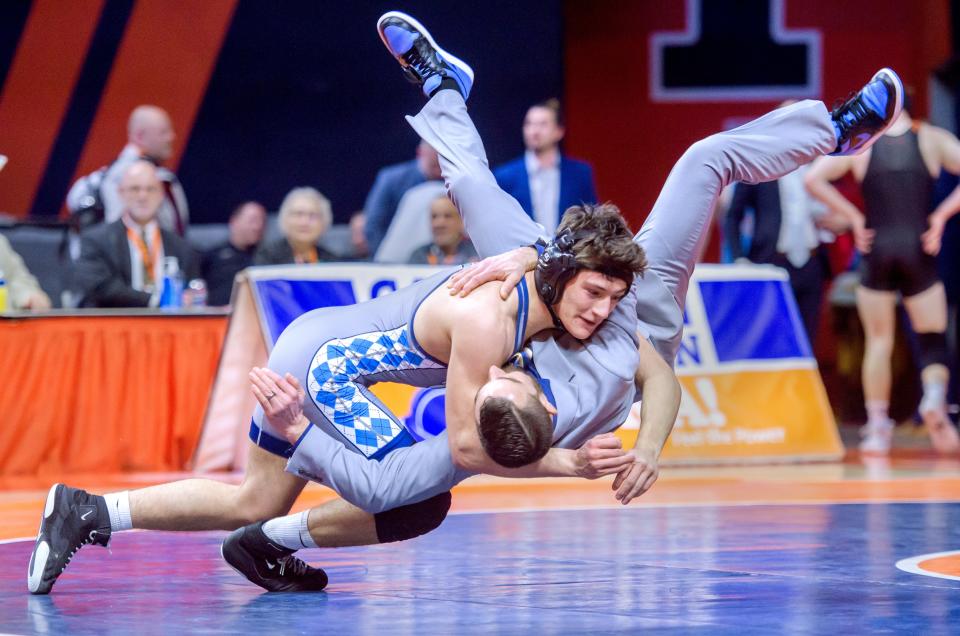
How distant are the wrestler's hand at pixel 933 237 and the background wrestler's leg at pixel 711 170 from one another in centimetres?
327

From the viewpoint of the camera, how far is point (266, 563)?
3965 millimetres

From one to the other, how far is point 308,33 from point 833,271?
398cm

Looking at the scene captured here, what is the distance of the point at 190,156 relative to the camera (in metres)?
11.2

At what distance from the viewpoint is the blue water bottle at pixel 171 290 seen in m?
7.53

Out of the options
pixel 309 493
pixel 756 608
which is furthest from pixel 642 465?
pixel 309 493

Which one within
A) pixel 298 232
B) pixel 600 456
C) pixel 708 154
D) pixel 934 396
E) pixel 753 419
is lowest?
pixel 753 419

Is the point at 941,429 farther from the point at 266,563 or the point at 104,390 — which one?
the point at 266,563

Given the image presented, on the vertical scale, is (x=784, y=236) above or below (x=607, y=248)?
above

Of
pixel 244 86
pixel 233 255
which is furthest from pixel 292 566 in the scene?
pixel 244 86

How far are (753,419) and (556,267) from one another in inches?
162

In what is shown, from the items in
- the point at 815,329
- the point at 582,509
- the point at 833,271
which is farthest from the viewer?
the point at 833,271

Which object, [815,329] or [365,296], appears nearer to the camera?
[365,296]

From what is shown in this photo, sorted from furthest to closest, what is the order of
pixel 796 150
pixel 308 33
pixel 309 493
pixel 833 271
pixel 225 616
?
pixel 308 33 → pixel 833 271 → pixel 309 493 → pixel 796 150 → pixel 225 616

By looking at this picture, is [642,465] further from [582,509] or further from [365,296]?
[365,296]
